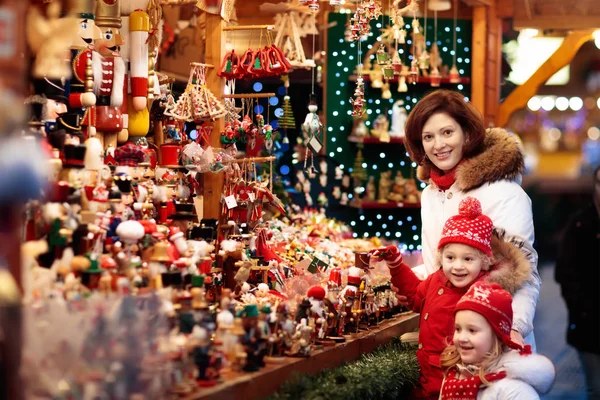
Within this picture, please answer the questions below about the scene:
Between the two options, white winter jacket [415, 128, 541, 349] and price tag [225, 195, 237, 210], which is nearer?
white winter jacket [415, 128, 541, 349]

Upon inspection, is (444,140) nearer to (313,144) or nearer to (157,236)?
(313,144)

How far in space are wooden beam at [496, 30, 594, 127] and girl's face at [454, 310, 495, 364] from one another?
527 centimetres

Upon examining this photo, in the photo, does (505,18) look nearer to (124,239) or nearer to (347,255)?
(347,255)

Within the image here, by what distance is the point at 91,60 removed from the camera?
145 inches

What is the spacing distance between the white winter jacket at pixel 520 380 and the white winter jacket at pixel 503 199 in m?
0.24

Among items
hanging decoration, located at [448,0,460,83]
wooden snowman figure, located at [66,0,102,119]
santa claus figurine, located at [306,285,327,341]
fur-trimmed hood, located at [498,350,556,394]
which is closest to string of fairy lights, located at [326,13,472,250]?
hanging decoration, located at [448,0,460,83]

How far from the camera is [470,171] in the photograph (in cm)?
423

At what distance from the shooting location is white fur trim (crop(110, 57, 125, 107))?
3.89 metres

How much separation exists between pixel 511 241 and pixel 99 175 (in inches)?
70.6

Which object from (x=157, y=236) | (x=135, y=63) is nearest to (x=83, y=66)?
(x=135, y=63)

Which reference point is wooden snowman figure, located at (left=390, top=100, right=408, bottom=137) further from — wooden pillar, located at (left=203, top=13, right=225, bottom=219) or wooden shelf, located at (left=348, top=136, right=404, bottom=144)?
wooden pillar, located at (left=203, top=13, right=225, bottom=219)

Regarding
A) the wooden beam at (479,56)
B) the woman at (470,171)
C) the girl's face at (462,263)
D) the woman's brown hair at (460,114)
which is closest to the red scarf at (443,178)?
the woman at (470,171)

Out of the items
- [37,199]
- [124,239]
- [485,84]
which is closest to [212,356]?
[124,239]

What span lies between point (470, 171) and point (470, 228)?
431 millimetres
